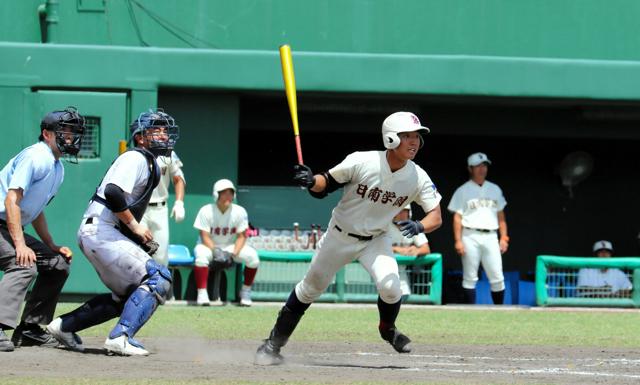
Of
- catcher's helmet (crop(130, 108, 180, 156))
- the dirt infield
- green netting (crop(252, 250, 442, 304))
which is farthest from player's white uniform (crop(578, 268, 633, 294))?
catcher's helmet (crop(130, 108, 180, 156))

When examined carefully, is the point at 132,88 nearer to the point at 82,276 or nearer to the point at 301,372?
the point at 82,276

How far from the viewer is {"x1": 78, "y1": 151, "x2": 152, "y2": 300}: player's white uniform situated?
24.1 ft

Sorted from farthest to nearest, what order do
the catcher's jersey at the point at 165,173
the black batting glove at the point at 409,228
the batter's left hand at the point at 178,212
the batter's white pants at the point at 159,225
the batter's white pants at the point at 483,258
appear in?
the batter's white pants at the point at 483,258 → the catcher's jersey at the point at 165,173 → the batter's white pants at the point at 159,225 → the batter's left hand at the point at 178,212 → the black batting glove at the point at 409,228

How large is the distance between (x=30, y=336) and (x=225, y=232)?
4.41 metres

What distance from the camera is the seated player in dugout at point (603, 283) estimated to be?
500 inches

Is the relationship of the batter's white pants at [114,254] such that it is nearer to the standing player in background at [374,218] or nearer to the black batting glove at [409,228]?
the standing player in background at [374,218]

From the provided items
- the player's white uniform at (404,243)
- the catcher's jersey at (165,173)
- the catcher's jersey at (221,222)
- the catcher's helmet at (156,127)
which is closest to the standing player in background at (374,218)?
the catcher's helmet at (156,127)

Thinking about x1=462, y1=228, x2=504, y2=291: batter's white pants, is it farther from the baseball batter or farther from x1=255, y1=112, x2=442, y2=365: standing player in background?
the baseball batter

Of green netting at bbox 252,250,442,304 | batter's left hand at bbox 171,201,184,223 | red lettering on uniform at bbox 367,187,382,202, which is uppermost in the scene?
red lettering on uniform at bbox 367,187,382,202

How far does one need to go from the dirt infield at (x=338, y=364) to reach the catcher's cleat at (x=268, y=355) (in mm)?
75

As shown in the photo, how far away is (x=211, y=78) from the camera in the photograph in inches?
490

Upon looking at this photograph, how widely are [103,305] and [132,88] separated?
4932 millimetres

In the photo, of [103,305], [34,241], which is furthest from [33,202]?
[103,305]

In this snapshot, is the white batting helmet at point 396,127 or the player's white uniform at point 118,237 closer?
the white batting helmet at point 396,127
